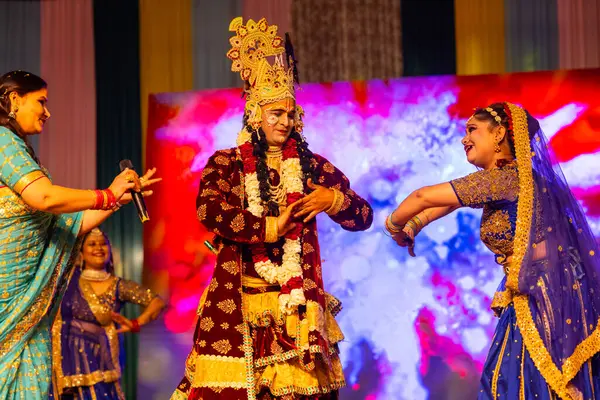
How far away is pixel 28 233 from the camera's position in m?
3.55

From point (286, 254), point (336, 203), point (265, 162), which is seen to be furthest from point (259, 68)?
point (286, 254)

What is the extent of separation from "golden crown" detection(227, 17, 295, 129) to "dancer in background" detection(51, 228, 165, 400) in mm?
2282

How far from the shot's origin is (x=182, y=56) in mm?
7273

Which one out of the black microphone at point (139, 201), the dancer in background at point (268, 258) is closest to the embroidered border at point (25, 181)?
the black microphone at point (139, 201)

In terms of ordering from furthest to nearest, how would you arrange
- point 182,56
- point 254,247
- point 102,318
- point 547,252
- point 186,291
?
point 182,56, point 186,291, point 102,318, point 254,247, point 547,252

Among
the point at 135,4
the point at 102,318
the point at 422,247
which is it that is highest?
the point at 135,4

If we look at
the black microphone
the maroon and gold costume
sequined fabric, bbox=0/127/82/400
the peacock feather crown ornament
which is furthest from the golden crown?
sequined fabric, bbox=0/127/82/400

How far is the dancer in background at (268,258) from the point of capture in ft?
12.4

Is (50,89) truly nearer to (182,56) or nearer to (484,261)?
(182,56)

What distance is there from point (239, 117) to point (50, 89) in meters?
2.02

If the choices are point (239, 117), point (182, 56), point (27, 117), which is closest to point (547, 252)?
point (27, 117)

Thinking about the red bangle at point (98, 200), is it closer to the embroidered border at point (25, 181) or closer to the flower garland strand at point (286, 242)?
the embroidered border at point (25, 181)

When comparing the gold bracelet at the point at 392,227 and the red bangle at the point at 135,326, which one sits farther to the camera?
the red bangle at the point at 135,326

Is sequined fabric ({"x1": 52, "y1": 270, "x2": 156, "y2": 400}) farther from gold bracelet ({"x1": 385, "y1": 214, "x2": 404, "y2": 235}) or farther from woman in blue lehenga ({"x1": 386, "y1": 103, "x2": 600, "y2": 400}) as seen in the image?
woman in blue lehenga ({"x1": 386, "y1": 103, "x2": 600, "y2": 400})
